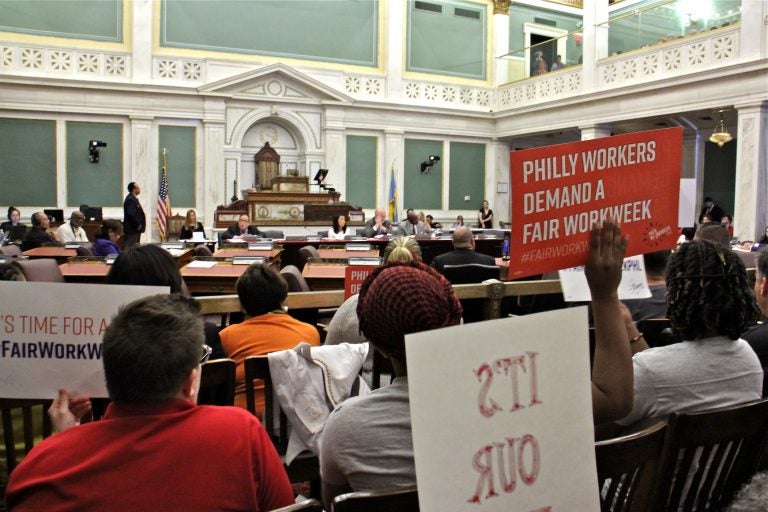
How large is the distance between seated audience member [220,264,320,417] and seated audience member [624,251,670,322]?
1.47 meters

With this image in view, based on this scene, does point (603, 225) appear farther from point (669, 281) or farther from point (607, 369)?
point (669, 281)

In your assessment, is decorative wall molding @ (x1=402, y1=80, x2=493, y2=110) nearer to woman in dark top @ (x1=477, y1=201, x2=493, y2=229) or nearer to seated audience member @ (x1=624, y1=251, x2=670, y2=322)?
woman in dark top @ (x1=477, y1=201, x2=493, y2=229)

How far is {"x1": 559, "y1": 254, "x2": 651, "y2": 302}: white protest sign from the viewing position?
85.2 inches

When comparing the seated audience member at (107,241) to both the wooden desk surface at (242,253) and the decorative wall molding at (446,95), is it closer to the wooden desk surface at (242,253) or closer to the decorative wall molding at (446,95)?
the wooden desk surface at (242,253)

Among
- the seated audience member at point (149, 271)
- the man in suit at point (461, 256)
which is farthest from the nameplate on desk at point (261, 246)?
the seated audience member at point (149, 271)

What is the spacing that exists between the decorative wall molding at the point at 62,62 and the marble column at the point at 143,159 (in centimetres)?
104

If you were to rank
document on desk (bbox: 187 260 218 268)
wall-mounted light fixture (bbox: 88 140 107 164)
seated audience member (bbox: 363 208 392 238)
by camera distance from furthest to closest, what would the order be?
wall-mounted light fixture (bbox: 88 140 107 164) < seated audience member (bbox: 363 208 392 238) < document on desk (bbox: 187 260 218 268)

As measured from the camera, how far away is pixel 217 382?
1768 mm

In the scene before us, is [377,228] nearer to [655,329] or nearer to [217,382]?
[655,329]

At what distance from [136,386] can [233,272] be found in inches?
159

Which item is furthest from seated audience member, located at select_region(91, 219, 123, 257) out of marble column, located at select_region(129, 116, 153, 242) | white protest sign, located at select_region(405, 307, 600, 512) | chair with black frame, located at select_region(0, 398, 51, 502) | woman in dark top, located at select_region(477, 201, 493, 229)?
woman in dark top, located at select_region(477, 201, 493, 229)

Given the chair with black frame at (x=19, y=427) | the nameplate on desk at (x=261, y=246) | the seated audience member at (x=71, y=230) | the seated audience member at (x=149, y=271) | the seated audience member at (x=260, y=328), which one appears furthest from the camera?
the seated audience member at (x=71, y=230)

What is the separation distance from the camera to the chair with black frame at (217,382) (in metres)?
1.74

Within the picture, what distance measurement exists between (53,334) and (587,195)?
133 centimetres
